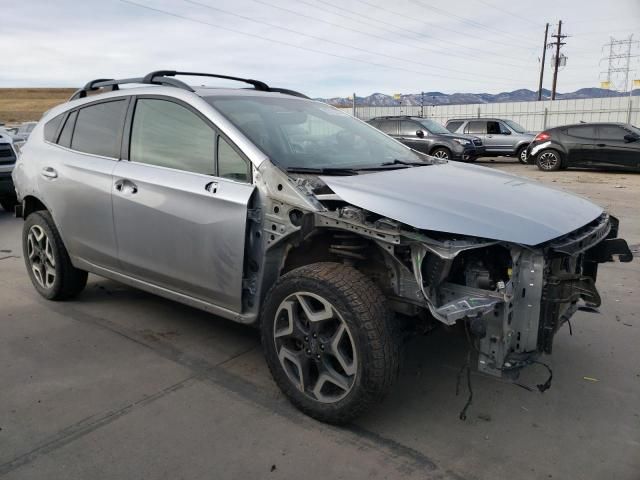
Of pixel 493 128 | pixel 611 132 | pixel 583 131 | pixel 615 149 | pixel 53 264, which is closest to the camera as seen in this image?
pixel 53 264

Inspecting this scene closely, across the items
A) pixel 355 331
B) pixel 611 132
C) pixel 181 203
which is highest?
pixel 611 132

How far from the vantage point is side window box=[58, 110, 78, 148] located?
4.44m

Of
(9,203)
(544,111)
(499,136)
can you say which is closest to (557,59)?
(544,111)

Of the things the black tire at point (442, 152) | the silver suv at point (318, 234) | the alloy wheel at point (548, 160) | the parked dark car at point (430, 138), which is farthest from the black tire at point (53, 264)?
the alloy wheel at point (548, 160)

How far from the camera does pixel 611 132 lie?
1498 centimetres

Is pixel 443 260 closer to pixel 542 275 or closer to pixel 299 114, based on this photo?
pixel 542 275

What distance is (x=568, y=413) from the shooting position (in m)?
3.00

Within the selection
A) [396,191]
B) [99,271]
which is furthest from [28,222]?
[396,191]

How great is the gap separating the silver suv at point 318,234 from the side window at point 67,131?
22 centimetres

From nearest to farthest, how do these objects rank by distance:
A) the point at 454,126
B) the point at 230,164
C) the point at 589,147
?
the point at 230,164
the point at 589,147
the point at 454,126

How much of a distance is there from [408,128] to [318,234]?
15.7 metres

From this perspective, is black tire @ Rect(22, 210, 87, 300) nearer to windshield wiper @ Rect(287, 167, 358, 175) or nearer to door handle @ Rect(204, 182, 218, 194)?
door handle @ Rect(204, 182, 218, 194)

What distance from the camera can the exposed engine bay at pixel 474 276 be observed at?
2.53m

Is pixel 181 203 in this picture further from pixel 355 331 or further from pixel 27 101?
pixel 27 101
